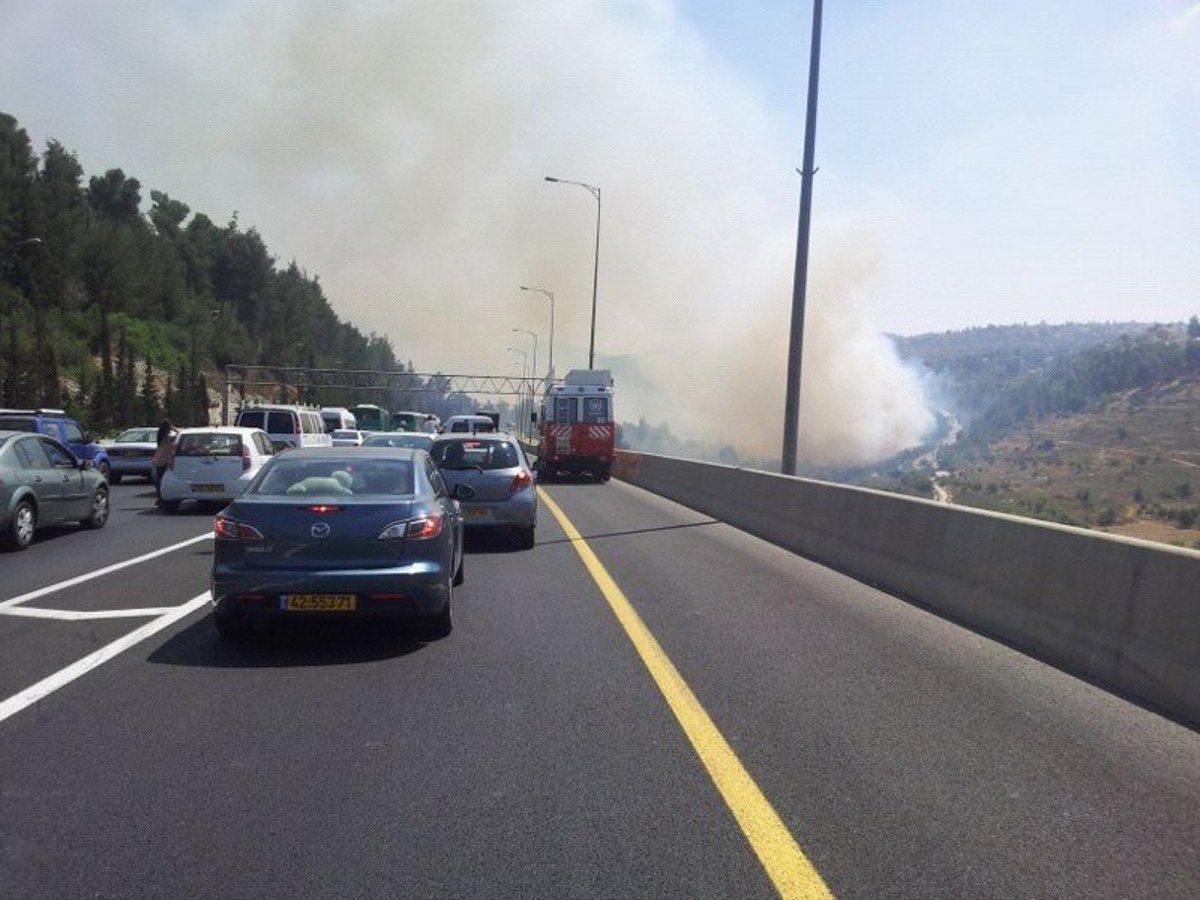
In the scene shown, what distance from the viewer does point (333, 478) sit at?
8.30m

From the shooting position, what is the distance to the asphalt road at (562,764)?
3857 millimetres

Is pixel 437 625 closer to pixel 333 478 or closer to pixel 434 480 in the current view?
pixel 333 478

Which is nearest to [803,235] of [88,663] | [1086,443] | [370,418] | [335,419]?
[88,663]

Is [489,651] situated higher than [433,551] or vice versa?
[433,551]

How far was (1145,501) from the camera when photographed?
58.9m

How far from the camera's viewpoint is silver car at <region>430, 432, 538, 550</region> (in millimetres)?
14148

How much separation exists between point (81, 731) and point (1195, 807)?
5251 mm

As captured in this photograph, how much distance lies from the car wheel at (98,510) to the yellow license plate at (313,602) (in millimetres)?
10212

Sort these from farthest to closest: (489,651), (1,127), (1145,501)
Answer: (1,127) → (1145,501) → (489,651)

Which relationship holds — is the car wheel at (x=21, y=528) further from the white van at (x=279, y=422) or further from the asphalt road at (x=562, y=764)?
the white van at (x=279, y=422)

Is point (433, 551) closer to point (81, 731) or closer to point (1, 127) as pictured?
point (81, 731)

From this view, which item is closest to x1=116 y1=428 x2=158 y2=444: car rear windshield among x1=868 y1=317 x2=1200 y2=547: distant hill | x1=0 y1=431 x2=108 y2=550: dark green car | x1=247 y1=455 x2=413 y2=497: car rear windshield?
x1=0 y1=431 x2=108 y2=550: dark green car

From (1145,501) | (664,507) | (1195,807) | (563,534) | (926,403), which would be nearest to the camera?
(1195,807)

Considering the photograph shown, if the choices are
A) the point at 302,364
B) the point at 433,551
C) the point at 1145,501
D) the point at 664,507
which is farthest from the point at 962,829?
the point at 302,364
